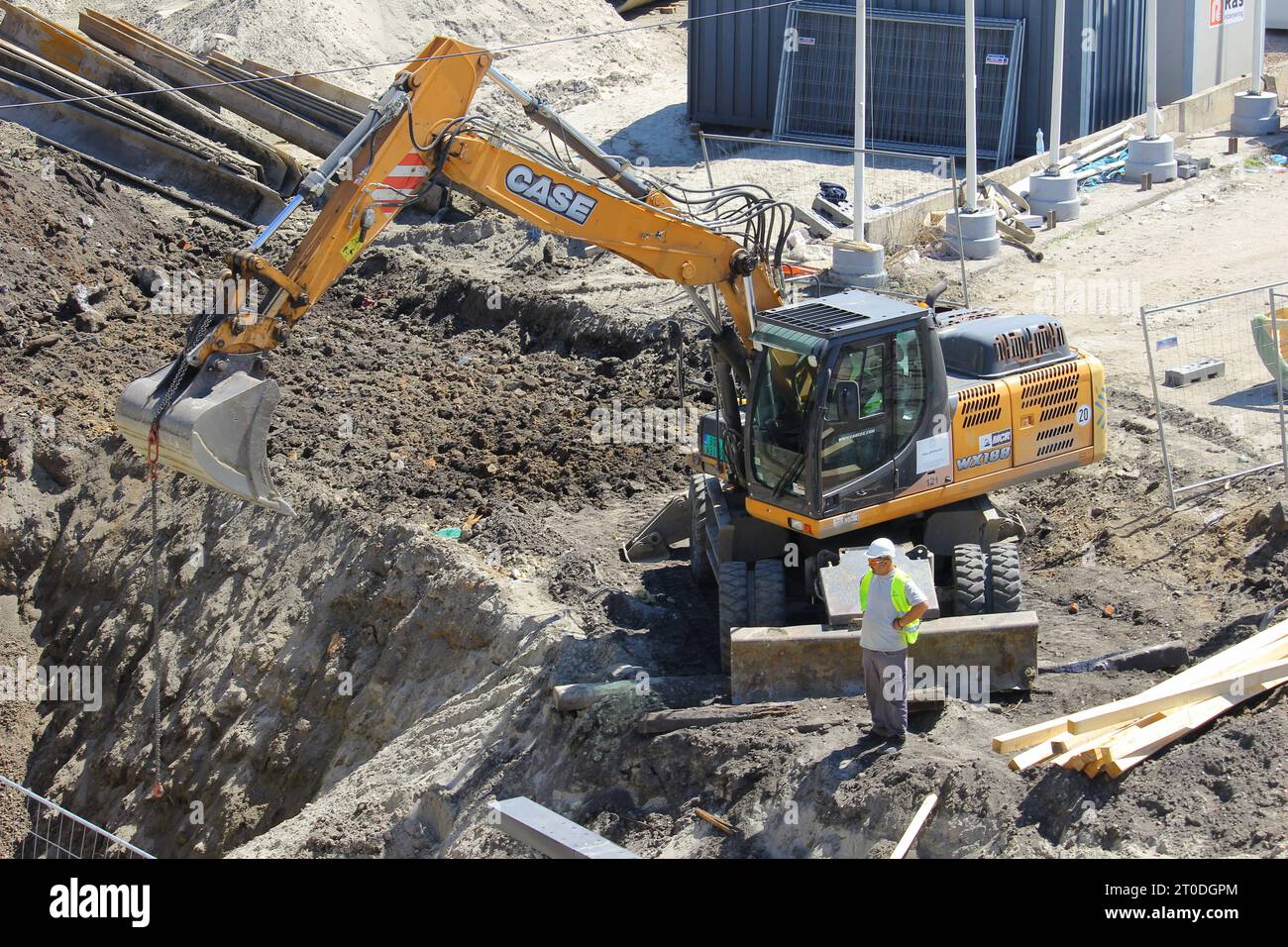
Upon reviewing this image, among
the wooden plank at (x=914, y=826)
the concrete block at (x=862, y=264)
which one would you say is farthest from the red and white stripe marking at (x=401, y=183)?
the concrete block at (x=862, y=264)

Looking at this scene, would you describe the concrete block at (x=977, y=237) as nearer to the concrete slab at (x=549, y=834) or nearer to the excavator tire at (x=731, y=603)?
the excavator tire at (x=731, y=603)

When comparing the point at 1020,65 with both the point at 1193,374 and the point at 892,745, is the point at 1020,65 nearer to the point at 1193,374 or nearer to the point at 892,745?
the point at 1193,374

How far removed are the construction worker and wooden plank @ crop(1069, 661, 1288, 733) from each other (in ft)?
3.43

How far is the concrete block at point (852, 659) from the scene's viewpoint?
1015 centimetres

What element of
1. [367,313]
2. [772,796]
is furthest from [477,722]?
[367,313]

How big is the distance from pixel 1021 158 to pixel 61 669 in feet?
55.9

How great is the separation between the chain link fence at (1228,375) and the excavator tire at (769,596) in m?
4.24

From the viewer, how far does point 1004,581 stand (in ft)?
35.7

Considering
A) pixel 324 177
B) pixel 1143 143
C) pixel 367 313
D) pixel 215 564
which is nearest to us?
pixel 324 177

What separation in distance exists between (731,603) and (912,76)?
52.4 ft

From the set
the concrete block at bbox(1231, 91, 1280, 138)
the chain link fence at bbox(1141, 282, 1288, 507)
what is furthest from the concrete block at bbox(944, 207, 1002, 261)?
the concrete block at bbox(1231, 91, 1280, 138)

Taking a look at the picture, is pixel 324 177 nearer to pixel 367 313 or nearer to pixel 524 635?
pixel 524 635

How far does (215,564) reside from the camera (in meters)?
14.8

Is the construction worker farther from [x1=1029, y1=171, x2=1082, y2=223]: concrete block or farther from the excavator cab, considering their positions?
[x1=1029, y1=171, x2=1082, y2=223]: concrete block
